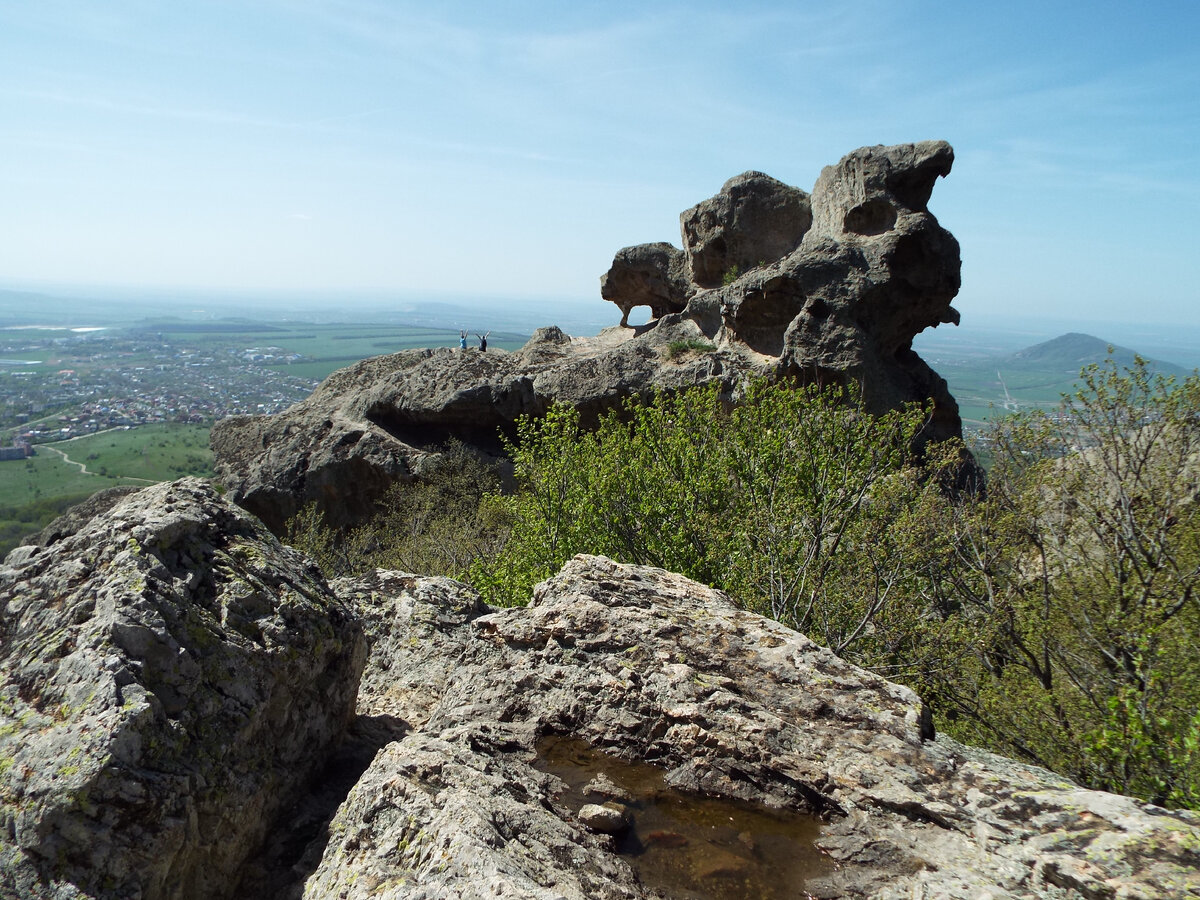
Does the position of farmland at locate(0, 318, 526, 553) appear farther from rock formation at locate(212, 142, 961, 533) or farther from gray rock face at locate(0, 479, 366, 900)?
gray rock face at locate(0, 479, 366, 900)

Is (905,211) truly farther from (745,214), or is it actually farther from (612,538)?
(612,538)

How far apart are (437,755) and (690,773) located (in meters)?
2.12

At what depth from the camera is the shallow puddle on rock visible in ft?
16.9

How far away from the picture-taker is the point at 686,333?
124 ft

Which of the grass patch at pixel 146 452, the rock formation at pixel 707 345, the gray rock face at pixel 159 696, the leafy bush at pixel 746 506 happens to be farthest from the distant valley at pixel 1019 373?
the grass patch at pixel 146 452

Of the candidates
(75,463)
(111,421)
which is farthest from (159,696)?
(111,421)

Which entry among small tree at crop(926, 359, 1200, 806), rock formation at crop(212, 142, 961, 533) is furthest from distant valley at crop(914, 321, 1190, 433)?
small tree at crop(926, 359, 1200, 806)

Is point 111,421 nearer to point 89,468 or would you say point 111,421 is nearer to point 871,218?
point 89,468

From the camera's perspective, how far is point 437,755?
5945mm

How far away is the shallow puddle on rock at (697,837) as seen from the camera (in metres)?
5.15

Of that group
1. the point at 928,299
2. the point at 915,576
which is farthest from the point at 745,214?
the point at 915,576

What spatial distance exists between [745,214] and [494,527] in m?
21.6

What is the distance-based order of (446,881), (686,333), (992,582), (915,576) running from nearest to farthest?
(446,881) < (915,576) < (992,582) < (686,333)

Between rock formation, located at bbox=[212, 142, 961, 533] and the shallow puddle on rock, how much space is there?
21043 millimetres
